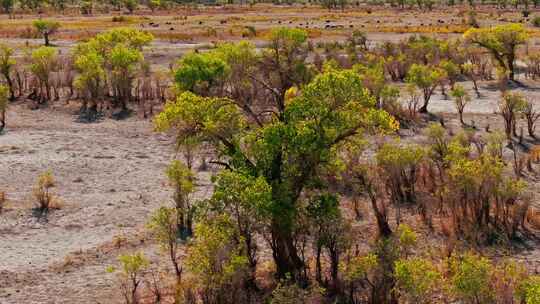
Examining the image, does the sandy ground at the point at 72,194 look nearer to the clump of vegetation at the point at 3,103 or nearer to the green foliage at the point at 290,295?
the clump of vegetation at the point at 3,103

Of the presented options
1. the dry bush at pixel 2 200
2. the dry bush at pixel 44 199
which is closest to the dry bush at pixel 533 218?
the dry bush at pixel 44 199

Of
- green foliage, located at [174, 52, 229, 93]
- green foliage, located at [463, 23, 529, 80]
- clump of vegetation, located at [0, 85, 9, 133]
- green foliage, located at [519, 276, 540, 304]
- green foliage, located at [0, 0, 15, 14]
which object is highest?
green foliage, located at [0, 0, 15, 14]

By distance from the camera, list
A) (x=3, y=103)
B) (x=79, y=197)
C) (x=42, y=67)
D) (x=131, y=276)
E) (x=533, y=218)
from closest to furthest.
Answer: (x=131, y=276), (x=533, y=218), (x=79, y=197), (x=3, y=103), (x=42, y=67)

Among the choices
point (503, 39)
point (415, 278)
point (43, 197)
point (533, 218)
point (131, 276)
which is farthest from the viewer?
point (503, 39)

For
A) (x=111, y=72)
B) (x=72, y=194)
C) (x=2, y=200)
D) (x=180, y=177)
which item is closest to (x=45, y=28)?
(x=111, y=72)

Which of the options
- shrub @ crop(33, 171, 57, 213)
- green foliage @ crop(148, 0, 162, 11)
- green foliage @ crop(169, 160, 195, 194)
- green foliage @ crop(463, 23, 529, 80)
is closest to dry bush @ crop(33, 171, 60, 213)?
shrub @ crop(33, 171, 57, 213)

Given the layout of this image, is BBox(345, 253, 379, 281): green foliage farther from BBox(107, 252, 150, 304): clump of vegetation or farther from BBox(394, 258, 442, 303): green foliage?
BBox(107, 252, 150, 304): clump of vegetation

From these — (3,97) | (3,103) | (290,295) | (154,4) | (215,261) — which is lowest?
(290,295)

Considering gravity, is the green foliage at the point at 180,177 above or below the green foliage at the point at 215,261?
above

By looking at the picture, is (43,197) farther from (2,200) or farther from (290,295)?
(290,295)

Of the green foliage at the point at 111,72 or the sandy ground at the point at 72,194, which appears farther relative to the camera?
the green foliage at the point at 111,72
